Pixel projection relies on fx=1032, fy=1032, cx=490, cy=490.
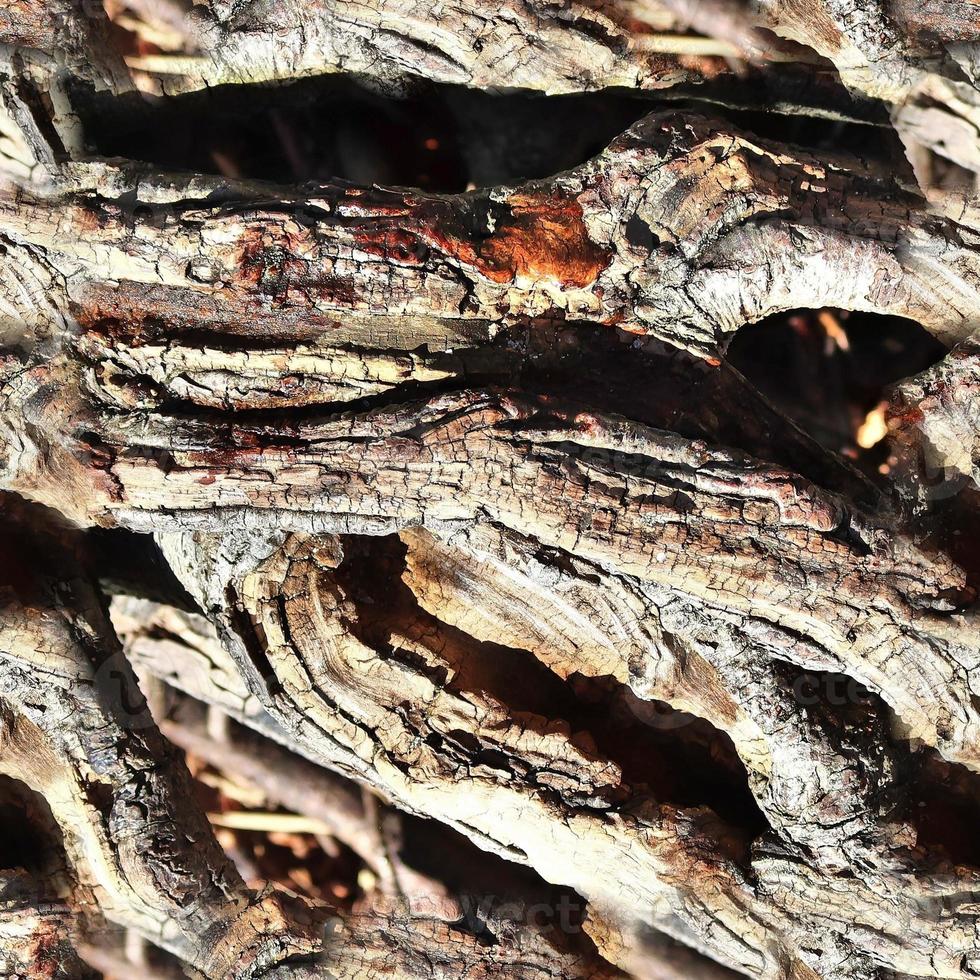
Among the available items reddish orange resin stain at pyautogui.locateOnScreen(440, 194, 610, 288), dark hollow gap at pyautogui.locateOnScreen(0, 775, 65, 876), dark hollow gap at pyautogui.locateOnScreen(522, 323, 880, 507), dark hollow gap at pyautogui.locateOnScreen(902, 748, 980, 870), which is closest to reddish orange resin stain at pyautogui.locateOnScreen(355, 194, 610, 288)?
reddish orange resin stain at pyautogui.locateOnScreen(440, 194, 610, 288)

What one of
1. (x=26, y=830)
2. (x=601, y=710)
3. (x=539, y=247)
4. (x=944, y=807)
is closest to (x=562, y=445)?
(x=539, y=247)

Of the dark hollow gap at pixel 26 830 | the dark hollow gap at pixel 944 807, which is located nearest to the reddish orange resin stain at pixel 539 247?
the dark hollow gap at pixel 944 807

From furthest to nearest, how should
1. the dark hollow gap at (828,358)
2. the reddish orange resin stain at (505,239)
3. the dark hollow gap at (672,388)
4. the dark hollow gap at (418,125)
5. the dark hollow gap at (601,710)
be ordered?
1. the dark hollow gap at (828,358)
2. the dark hollow gap at (601,710)
3. the dark hollow gap at (418,125)
4. the dark hollow gap at (672,388)
5. the reddish orange resin stain at (505,239)

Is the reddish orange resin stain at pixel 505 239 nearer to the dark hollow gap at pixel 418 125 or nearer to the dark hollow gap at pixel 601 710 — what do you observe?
the dark hollow gap at pixel 418 125

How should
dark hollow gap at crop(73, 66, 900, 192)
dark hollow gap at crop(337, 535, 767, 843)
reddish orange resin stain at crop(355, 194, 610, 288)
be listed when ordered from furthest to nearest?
dark hollow gap at crop(337, 535, 767, 843)
dark hollow gap at crop(73, 66, 900, 192)
reddish orange resin stain at crop(355, 194, 610, 288)

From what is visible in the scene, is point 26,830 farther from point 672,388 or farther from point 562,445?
point 672,388

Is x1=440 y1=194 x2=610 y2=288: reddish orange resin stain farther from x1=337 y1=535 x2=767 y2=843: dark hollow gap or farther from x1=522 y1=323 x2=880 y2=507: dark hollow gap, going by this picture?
x1=337 y1=535 x2=767 y2=843: dark hollow gap

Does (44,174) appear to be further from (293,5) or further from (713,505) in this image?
(713,505)
